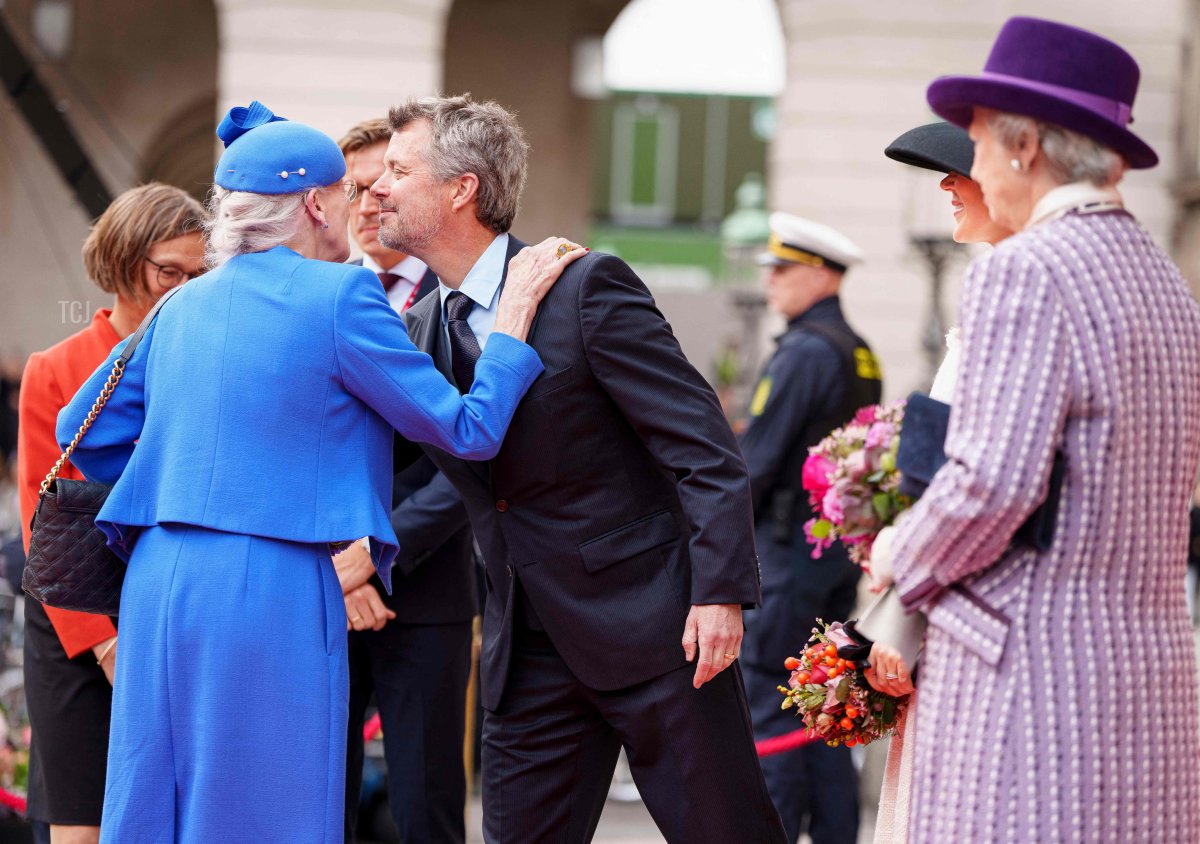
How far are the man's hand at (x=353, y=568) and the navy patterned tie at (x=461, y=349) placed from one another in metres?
0.71

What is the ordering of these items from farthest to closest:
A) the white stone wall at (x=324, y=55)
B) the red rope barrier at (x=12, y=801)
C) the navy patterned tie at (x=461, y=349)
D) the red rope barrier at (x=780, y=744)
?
the white stone wall at (x=324, y=55) < the red rope barrier at (x=780, y=744) < the red rope barrier at (x=12, y=801) < the navy patterned tie at (x=461, y=349)

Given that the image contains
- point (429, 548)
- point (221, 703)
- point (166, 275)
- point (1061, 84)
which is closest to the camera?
point (1061, 84)

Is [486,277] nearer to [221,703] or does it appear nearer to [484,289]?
[484,289]

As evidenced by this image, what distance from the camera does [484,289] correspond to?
336cm

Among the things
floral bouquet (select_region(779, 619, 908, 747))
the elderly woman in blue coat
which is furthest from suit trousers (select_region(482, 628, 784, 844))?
the elderly woman in blue coat

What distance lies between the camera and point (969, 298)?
2398 millimetres

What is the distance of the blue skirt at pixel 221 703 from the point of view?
2.87m

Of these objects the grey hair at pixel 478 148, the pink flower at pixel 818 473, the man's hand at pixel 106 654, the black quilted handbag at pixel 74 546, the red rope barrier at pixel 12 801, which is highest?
the grey hair at pixel 478 148

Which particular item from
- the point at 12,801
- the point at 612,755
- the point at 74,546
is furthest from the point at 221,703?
the point at 12,801

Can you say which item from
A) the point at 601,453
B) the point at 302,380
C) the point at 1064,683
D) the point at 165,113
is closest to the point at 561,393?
the point at 601,453

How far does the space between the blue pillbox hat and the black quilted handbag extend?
32 centimetres

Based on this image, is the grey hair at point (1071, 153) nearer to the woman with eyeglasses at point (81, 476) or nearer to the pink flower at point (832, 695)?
the pink flower at point (832, 695)

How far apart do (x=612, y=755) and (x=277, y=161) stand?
1.46m

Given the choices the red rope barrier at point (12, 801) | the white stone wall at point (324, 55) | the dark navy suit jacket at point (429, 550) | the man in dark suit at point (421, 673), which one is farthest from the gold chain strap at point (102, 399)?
the white stone wall at point (324, 55)
